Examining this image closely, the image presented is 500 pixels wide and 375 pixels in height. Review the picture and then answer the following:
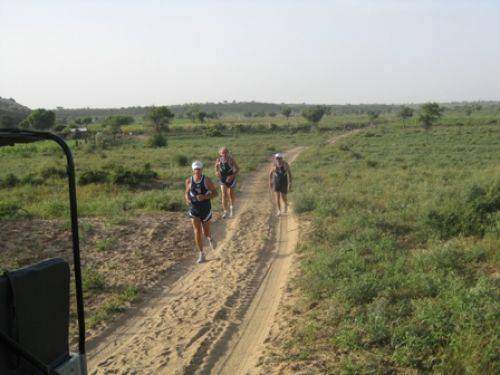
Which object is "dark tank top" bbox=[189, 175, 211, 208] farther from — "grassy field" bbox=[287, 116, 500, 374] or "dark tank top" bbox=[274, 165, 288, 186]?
"dark tank top" bbox=[274, 165, 288, 186]

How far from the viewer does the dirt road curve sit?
519 cm

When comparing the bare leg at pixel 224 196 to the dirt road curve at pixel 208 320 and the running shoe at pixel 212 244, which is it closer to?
the running shoe at pixel 212 244

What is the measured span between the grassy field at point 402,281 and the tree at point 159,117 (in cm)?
5785

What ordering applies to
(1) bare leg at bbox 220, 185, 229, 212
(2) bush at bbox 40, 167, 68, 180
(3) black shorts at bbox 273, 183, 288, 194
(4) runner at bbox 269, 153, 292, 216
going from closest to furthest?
(4) runner at bbox 269, 153, 292, 216
(3) black shorts at bbox 273, 183, 288, 194
(1) bare leg at bbox 220, 185, 229, 212
(2) bush at bbox 40, 167, 68, 180

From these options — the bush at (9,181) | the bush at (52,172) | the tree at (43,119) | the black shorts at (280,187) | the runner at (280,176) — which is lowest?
the bush at (9,181)

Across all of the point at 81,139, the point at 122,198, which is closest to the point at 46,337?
the point at 122,198

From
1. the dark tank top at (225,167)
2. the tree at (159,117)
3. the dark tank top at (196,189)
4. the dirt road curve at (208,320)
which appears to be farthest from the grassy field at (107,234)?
the tree at (159,117)

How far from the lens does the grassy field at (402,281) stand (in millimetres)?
4809

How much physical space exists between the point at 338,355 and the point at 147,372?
1.97 metres

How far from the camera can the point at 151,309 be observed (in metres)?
6.71

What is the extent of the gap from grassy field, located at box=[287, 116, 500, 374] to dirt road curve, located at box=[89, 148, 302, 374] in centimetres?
54

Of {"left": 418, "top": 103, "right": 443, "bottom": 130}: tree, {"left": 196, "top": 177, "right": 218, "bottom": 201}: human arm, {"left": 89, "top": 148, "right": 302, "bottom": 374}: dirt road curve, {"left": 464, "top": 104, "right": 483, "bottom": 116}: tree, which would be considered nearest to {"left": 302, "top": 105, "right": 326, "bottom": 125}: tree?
{"left": 418, "top": 103, "right": 443, "bottom": 130}: tree

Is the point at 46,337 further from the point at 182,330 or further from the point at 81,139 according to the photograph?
the point at 81,139

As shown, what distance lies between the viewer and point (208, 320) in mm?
6098
